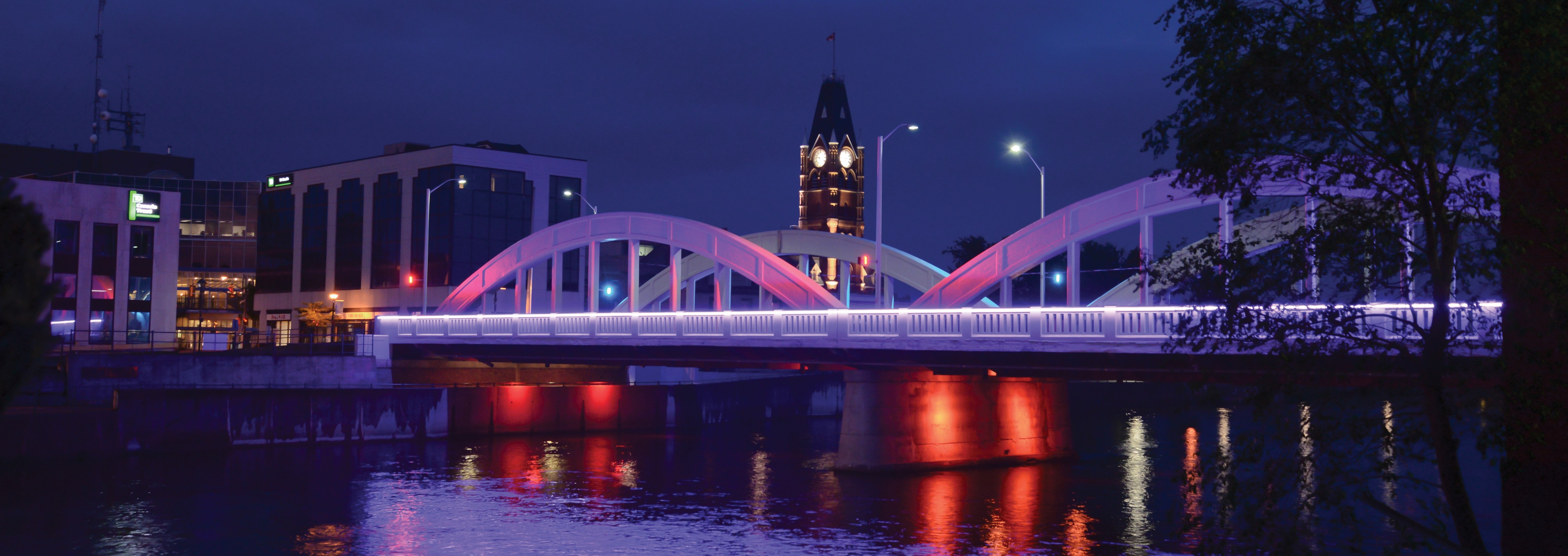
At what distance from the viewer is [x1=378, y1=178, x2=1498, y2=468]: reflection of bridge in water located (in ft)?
99.5

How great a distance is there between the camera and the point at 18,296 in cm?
1227

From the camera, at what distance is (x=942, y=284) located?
122 feet

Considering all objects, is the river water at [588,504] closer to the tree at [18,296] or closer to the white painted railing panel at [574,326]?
the white painted railing panel at [574,326]

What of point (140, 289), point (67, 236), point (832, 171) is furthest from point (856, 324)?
point (832, 171)

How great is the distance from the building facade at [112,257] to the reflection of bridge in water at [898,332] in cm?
1779

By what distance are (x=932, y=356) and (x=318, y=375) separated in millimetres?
28397

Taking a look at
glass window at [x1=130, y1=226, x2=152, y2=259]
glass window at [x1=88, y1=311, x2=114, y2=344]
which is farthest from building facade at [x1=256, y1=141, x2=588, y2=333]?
glass window at [x1=88, y1=311, x2=114, y2=344]

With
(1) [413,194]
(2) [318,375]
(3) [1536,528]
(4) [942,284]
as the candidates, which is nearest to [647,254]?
(1) [413,194]

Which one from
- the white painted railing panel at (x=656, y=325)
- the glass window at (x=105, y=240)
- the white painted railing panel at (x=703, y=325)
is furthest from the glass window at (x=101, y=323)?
the white painted railing panel at (x=703, y=325)

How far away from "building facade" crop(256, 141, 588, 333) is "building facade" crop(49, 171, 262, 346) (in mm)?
9825

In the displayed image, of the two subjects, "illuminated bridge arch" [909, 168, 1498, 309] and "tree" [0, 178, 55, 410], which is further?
"illuminated bridge arch" [909, 168, 1498, 309]

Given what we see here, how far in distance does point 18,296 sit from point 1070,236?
25.4 meters

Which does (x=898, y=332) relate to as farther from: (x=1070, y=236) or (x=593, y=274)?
(x=593, y=274)

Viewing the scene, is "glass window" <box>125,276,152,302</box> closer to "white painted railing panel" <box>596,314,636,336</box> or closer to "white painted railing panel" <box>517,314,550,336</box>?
"white painted railing panel" <box>517,314,550,336</box>
